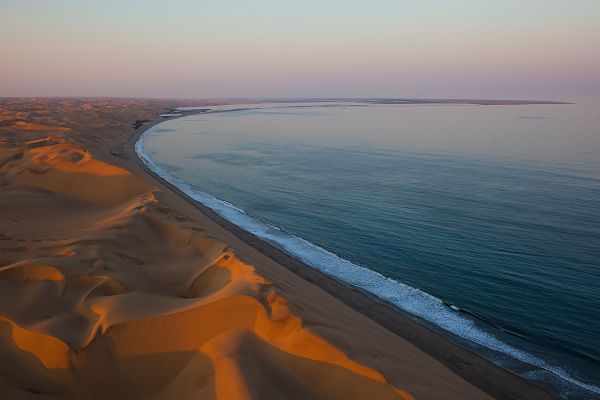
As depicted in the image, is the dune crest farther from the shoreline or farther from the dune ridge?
the shoreline

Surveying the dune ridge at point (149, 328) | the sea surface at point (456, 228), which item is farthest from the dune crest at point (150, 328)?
the sea surface at point (456, 228)

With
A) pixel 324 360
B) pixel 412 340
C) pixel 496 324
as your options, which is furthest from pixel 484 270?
pixel 324 360

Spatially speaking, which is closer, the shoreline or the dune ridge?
the dune ridge

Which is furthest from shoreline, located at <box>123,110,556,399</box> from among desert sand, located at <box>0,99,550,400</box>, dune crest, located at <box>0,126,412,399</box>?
dune crest, located at <box>0,126,412,399</box>

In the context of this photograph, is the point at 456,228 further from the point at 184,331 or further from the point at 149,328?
the point at 149,328

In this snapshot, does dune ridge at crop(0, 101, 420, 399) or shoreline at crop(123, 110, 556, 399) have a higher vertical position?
dune ridge at crop(0, 101, 420, 399)

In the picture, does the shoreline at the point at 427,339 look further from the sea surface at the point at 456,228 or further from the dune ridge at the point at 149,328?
the dune ridge at the point at 149,328
